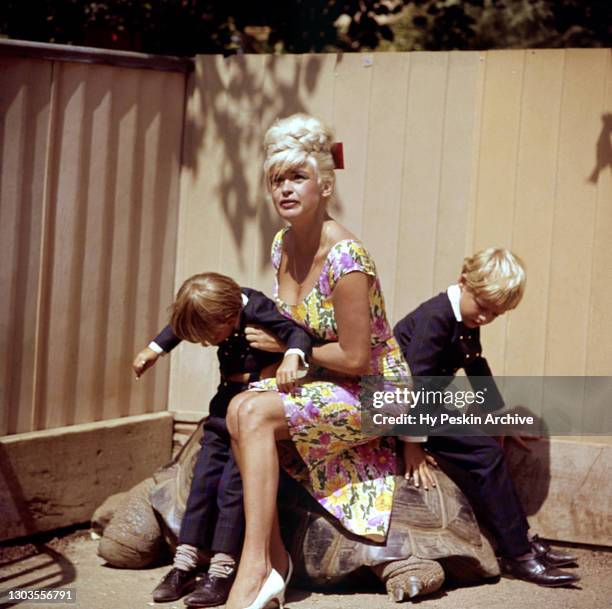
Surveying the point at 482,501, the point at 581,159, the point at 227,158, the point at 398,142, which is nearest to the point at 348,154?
the point at 398,142

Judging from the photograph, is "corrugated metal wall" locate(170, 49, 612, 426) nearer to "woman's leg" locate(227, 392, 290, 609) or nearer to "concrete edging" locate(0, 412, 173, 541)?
"concrete edging" locate(0, 412, 173, 541)

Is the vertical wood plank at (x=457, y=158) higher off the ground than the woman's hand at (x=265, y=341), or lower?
higher

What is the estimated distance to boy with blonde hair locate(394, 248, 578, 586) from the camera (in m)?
4.76

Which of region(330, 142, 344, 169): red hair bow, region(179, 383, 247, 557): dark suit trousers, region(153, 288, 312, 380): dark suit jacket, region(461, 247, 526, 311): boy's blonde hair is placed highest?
region(330, 142, 344, 169): red hair bow

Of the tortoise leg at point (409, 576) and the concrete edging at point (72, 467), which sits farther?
the concrete edging at point (72, 467)

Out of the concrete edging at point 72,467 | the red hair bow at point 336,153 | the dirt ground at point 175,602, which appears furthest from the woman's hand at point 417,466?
the concrete edging at point 72,467

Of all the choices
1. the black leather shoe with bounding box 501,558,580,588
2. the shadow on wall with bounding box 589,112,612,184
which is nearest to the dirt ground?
the black leather shoe with bounding box 501,558,580,588

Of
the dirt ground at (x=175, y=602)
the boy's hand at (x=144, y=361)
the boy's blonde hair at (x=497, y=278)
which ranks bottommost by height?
the dirt ground at (x=175, y=602)

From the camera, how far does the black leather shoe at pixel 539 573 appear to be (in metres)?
4.73

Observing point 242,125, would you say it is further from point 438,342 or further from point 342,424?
point 342,424

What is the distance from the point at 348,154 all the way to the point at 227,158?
72cm

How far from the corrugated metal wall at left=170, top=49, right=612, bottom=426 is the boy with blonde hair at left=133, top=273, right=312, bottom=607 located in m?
1.12

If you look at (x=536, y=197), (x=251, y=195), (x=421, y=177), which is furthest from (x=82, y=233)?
(x=536, y=197)

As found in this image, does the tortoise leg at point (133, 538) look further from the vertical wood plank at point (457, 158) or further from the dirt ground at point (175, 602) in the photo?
the vertical wood plank at point (457, 158)
